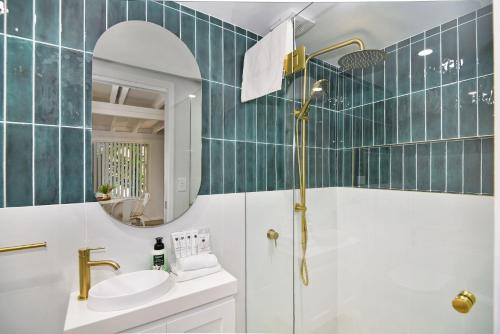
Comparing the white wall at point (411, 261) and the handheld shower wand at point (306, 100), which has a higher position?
the handheld shower wand at point (306, 100)

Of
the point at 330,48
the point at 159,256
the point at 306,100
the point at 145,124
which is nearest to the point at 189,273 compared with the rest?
the point at 159,256

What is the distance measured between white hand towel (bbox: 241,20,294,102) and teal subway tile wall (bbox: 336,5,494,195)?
35 cm

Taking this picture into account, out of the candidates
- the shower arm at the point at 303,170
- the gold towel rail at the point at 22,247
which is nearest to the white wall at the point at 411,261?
the shower arm at the point at 303,170

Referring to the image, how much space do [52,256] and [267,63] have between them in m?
1.42

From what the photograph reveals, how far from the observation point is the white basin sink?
95cm

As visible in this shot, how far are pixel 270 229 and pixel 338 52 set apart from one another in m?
1.06

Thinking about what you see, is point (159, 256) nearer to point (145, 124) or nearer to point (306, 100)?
point (145, 124)

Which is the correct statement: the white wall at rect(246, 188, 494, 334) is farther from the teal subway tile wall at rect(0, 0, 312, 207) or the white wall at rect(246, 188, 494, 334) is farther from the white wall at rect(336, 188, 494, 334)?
the teal subway tile wall at rect(0, 0, 312, 207)

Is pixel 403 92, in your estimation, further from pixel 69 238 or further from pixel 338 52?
pixel 69 238

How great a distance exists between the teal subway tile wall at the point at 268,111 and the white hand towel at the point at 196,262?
370 millimetres

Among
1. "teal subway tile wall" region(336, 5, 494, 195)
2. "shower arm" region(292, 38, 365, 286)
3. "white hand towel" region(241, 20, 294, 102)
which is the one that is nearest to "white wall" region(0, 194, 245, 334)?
"shower arm" region(292, 38, 365, 286)

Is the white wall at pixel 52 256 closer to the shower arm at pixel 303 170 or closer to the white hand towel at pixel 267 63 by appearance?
the shower arm at pixel 303 170

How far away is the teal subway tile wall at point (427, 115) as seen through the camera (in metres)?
0.92

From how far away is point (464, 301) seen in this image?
97 centimetres
